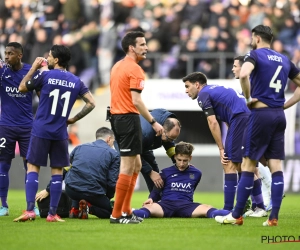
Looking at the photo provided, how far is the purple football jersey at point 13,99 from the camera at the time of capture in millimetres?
10992

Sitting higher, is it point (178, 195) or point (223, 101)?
point (223, 101)

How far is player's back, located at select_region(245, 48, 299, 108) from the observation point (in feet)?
28.8

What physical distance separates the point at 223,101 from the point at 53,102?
2.42m

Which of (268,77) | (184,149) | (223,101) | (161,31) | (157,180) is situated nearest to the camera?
(268,77)

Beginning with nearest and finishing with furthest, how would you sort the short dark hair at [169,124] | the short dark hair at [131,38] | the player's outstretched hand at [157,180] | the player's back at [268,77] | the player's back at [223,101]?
1. the player's back at [268,77]
2. the short dark hair at [131,38]
3. the player's back at [223,101]
4. the short dark hair at [169,124]
5. the player's outstretched hand at [157,180]

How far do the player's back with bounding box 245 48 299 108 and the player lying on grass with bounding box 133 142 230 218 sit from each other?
2.24 m

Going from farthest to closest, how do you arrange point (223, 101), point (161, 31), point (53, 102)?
point (161, 31), point (223, 101), point (53, 102)

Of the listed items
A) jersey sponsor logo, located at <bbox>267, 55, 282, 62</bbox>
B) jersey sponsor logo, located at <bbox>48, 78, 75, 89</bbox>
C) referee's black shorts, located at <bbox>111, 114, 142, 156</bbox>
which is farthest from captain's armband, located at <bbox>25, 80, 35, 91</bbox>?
jersey sponsor logo, located at <bbox>267, 55, 282, 62</bbox>

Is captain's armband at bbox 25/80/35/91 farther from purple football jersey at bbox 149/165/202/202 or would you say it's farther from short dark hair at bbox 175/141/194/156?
purple football jersey at bbox 149/165/202/202

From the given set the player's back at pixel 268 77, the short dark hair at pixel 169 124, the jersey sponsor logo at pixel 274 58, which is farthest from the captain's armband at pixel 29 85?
the jersey sponsor logo at pixel 274 58

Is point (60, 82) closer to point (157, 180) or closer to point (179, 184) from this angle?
point (157, 180)

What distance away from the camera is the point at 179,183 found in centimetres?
1090

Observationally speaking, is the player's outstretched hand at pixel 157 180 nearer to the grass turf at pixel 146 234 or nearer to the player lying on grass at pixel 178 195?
the player lying on grass at pixel 178 195

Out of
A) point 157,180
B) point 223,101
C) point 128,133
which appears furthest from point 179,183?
point 128,133
